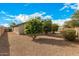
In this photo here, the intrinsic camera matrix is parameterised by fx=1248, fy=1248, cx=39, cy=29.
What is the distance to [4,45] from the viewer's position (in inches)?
968

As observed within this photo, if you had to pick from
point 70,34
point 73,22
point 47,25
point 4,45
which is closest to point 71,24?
point 73,22

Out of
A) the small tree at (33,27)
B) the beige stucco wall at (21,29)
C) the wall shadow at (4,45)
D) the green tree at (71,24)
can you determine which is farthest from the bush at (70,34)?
the wall shadow at (4,45)

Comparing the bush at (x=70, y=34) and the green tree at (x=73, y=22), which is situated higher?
the green tree at (x=73, y=22)

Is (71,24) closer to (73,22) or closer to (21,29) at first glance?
A: (73,22)

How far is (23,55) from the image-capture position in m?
24.6

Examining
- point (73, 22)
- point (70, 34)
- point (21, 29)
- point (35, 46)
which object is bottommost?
point (35, 46)

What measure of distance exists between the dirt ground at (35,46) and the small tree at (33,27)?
99 mm

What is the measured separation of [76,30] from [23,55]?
3.79 ft

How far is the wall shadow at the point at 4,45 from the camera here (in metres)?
24.6

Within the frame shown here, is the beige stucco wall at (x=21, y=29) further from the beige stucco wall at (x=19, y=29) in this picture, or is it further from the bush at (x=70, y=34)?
the bush at (x=70, y=34)

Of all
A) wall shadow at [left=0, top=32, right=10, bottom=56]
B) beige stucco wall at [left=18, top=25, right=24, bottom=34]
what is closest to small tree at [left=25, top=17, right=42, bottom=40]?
beige stucco wall at [left=18, top=25, right=24, bottom=34]

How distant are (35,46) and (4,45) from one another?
61 cm

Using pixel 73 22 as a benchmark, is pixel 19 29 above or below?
below

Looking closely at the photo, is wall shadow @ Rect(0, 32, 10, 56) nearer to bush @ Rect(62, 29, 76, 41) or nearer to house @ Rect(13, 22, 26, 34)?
house @ Rect(13, 22, 26, 34)
